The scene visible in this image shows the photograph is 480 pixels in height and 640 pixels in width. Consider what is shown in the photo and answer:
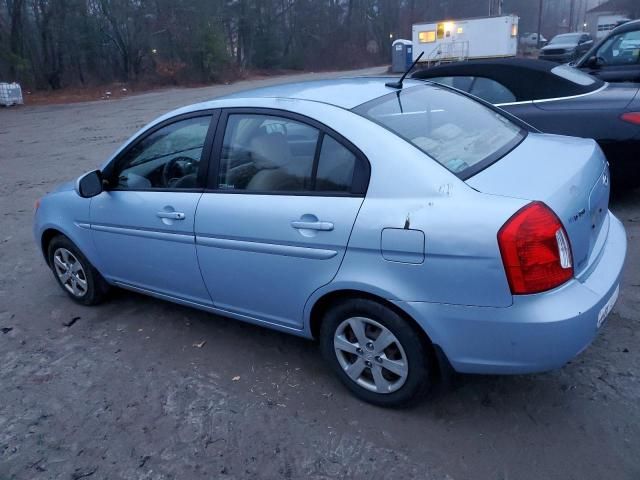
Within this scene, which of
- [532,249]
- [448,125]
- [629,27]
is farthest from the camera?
[629,27]

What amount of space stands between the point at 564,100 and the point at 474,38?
25.3 meters

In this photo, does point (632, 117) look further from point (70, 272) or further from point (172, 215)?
point (70, 272)

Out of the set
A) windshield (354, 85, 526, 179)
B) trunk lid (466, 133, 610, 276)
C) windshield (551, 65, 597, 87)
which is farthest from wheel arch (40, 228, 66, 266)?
windshield (551, 65, 597, 87)

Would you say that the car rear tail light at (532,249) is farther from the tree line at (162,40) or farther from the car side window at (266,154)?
the tree line at (162,40)

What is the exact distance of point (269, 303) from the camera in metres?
3.19

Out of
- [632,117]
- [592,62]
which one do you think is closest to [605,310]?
[632,117]

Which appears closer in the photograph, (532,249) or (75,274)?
(532,249)

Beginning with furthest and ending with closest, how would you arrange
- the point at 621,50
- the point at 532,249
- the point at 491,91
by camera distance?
1. the point at 621,50
2. the point at 491,91
3. the point at 532,249

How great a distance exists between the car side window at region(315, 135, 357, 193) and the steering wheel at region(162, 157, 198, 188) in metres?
0.96

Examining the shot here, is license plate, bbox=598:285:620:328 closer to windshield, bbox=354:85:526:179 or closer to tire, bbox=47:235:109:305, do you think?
windshield, bbox=354:85:526:179

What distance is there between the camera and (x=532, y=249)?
2.37 m

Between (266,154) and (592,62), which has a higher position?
(592,62)

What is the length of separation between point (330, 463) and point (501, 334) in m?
1.00

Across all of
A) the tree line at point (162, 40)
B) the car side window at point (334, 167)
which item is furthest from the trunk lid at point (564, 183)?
the tree line at point (162, 40)
